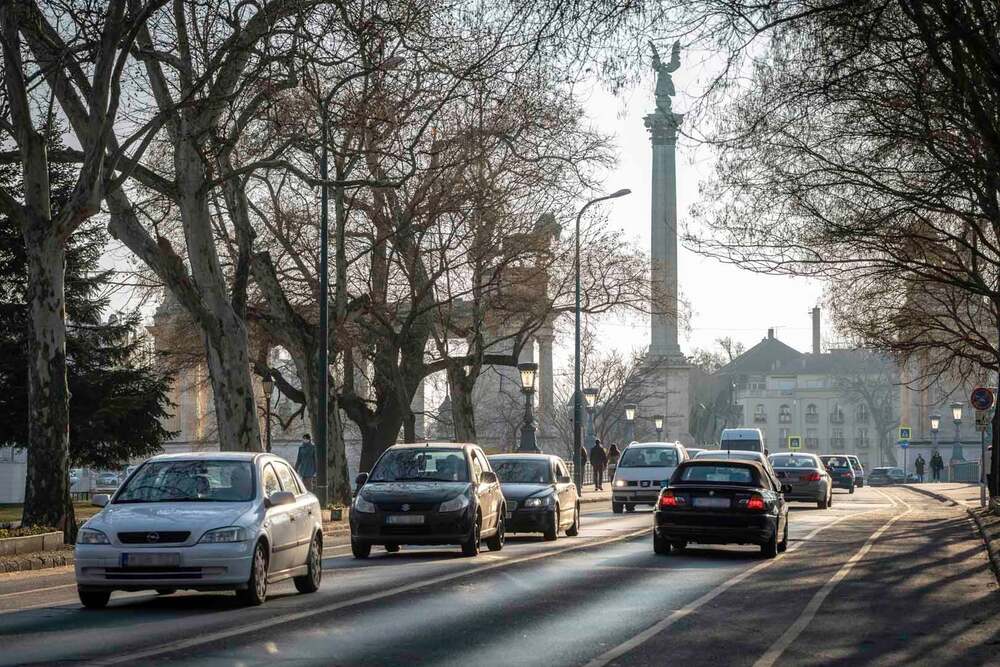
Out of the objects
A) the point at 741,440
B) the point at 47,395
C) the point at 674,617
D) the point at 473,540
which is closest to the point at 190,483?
the point at 674,617

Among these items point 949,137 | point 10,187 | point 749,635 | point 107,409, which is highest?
point 10,187

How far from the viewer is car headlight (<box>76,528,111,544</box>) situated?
→ 15000mm

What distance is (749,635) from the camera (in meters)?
13.3

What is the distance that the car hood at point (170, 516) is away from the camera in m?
15.0

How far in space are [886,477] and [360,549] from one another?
257 feet

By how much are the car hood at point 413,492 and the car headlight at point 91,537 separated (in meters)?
7.89

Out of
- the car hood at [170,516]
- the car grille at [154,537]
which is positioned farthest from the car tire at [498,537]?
the car grille at [154,537]

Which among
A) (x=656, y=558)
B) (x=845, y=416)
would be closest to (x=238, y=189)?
(x=656, y=558)

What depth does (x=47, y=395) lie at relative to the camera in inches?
963

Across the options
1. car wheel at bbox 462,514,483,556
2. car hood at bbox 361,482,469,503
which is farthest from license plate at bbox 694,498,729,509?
car hood at bbox 361,482,469,503

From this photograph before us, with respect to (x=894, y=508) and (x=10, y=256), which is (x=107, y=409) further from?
(x=894, y=508)

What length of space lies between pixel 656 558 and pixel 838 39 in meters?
7.98

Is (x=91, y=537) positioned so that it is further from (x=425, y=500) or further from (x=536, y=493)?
(x=536, y=493)

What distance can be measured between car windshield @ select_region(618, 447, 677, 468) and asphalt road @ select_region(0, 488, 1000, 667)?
1766 cm
